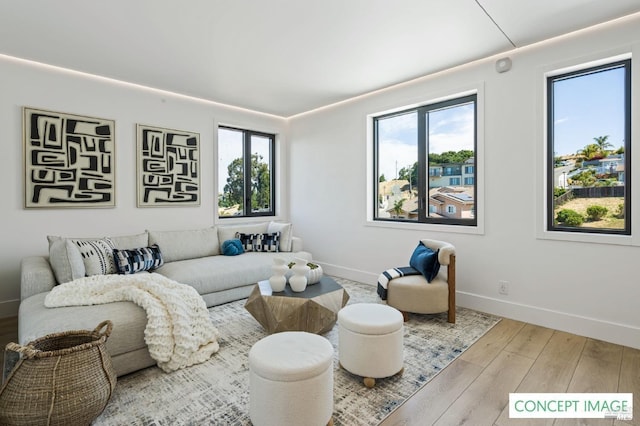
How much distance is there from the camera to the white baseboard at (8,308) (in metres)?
3.31

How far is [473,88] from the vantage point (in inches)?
137

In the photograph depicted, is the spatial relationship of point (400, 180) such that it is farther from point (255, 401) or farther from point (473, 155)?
point (255, 401)

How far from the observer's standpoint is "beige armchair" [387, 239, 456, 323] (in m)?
3.06

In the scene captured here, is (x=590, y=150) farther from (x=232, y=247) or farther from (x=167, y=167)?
(x=167, y=167)

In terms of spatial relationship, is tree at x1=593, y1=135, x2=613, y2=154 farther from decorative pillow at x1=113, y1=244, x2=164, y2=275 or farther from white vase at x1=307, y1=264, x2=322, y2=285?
decorative pillow at x1=113, y1=244, x2=164, y2=275

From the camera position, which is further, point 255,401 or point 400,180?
point 400,180

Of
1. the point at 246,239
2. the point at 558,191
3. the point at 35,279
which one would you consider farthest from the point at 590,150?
the point at 35,279

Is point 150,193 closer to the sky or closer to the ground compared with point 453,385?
closer to the sky

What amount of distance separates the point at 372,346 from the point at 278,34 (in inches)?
103

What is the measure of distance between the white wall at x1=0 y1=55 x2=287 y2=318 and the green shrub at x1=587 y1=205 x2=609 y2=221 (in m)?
4.43

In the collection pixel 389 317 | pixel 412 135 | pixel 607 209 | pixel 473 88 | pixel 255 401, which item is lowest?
pixel 255 401

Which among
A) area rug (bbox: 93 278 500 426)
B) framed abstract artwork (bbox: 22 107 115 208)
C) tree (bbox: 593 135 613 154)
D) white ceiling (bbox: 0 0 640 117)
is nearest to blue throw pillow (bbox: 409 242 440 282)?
area rug (bbox: 93 278 500 426)

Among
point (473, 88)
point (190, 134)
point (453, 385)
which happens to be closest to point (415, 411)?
point (453, 385)

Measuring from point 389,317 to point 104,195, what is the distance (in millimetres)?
3586
